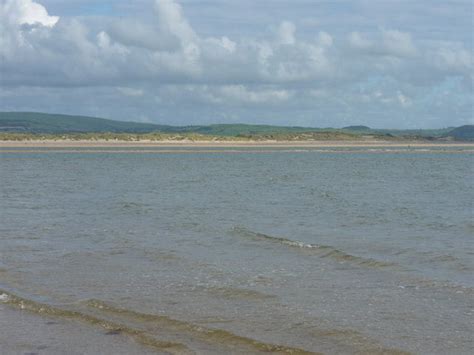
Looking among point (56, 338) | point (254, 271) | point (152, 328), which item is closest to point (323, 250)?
point (254, 271)

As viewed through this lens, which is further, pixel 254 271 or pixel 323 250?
pixel 323 250

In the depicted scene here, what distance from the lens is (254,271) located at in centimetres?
1444

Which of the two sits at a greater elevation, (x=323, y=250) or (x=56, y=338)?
(x=323, y=250)

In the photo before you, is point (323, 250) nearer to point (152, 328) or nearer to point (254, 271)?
point (254, 271)

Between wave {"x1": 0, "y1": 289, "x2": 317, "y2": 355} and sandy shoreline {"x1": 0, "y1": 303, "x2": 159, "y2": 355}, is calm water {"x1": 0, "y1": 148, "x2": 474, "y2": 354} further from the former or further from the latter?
sandy shoreline {"x1": 0, "y1": 303, "x2": 159, "y2": 355}

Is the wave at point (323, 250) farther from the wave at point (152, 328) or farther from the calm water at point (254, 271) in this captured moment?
the wave at point (152, 328)

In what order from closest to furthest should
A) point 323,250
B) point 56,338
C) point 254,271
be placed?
point 56,338, point 254,271, point 323,250

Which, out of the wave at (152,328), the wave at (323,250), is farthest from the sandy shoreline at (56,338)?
the wave at (323,250)

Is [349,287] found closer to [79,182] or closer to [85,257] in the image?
[85,257]

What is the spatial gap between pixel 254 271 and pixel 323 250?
297 cm

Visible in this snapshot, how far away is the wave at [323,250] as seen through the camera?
15226mm

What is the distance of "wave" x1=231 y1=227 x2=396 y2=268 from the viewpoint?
15.2 m

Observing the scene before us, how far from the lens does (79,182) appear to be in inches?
1698

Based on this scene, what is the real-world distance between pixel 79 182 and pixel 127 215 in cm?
1937
